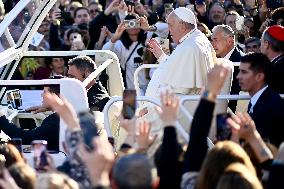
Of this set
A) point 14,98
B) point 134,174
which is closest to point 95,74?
point 14,98

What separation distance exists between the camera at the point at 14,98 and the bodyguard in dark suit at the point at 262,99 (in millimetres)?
2340

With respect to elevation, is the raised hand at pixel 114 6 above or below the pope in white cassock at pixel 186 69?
below

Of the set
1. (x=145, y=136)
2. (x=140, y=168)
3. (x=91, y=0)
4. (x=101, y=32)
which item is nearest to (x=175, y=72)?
(x=145, y=136)

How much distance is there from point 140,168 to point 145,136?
915 millimetres

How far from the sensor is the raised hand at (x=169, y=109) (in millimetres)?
5500

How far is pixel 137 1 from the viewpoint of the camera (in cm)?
1465

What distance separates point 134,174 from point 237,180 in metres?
0.58

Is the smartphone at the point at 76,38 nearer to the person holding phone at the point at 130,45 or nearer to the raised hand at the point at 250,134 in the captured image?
the person holding phone at the point at 130,45

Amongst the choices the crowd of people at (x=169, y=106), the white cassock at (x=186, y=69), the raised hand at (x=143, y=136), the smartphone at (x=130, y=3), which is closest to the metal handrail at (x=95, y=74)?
the crowd of people at (x=169, y=106)

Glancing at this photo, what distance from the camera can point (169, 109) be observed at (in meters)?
5.56

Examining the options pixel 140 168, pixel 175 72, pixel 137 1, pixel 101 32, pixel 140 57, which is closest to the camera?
pixel 140 168

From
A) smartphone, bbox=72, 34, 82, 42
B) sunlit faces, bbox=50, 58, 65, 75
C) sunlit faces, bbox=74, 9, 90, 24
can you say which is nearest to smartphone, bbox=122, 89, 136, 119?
sunlit faces, bbox=50, 58, 65, 75

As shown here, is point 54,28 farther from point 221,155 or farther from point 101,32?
point 221,155

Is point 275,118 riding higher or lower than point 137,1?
higher
